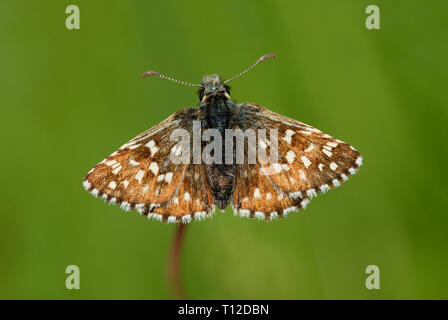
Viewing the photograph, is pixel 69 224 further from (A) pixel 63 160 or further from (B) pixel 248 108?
(B) pixel 248 108

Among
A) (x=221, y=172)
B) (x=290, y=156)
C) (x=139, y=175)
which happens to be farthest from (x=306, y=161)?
(x=139, y=175)

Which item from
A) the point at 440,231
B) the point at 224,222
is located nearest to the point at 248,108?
the point at 224,222

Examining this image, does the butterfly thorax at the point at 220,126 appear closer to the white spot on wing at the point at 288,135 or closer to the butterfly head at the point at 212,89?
the butterfly head at the point at 212,89

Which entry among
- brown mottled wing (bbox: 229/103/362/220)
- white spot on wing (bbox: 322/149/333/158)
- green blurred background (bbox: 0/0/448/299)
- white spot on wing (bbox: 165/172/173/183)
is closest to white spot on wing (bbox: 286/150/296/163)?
brown mottled wing (bbox: 229/103/362/220)

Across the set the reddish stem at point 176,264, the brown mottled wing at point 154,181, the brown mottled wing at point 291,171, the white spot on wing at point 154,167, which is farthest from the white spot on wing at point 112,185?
the brown mottled wing at point 291,171

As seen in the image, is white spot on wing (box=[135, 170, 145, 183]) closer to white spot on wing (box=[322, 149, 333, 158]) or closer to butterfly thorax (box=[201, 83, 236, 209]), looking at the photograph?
butterfly thorax (box=[201, 83, 236, 209])

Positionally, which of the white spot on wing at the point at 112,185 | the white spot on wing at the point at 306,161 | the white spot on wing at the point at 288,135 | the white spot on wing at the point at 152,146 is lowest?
the white spot on wing at the point at 112,185
